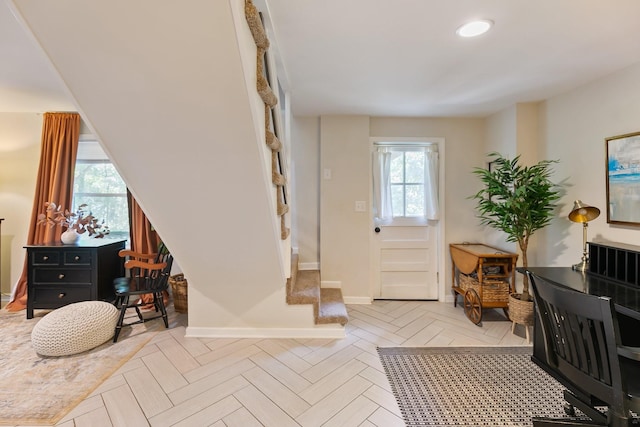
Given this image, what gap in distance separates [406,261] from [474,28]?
7.95 feet

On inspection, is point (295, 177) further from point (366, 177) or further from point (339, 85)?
point (339, 85)

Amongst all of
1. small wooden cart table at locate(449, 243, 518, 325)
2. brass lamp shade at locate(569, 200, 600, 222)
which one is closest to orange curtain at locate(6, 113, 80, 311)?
small wooden cart table at locate(449, 243, 518, 325)

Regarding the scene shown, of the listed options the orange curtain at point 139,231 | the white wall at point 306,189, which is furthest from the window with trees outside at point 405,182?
the orange curtain at point 139,231

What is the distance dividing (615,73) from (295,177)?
284 cm

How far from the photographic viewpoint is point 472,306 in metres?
2.74

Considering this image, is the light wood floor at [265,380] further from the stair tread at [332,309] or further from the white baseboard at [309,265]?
the white baseboard at [309,265]

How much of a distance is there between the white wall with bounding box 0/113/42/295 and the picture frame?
5580mm

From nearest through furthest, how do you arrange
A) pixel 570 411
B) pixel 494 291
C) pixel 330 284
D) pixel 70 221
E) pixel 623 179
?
pixel 570 411 < pixel 623 179 < pixel 494 291 < pixel 70 221 < pixel 330 284

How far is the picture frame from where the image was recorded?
192 cm

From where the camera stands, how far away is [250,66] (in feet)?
4.09

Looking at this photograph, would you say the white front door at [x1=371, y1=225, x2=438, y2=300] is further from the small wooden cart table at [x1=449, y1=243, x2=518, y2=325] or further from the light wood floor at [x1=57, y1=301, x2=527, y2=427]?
the light wood floor at [x1=57, y1=301, x2=527, y2=427]

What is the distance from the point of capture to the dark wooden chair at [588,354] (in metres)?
1.02

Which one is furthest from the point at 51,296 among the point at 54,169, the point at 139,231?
the point at 54,169

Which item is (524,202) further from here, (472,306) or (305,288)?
(305,288)
